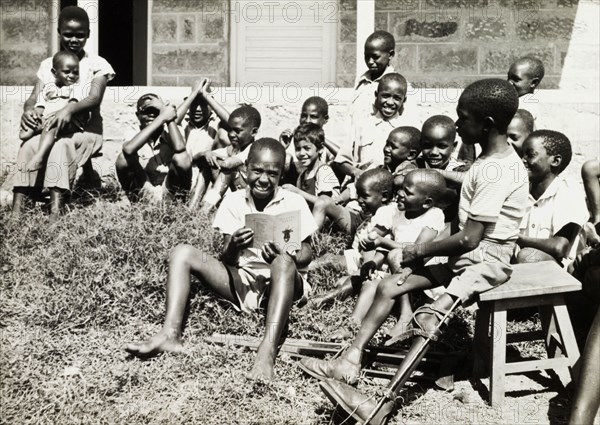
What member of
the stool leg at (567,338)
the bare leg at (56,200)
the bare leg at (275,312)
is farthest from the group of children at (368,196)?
the stool leg at (567,338)

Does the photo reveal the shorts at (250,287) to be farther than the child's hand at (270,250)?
Yes

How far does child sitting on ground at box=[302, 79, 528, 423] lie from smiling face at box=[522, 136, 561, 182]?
1.13 metres

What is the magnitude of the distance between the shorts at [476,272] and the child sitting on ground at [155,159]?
9.97 ft

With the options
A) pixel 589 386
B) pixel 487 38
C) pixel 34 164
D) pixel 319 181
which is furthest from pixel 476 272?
pixel 487 38

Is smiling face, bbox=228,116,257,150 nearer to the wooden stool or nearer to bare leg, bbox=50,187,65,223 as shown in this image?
bare leg, bbox=50,187,65,223

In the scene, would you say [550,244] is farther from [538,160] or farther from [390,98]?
[390,98]

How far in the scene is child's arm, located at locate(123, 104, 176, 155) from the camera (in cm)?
676

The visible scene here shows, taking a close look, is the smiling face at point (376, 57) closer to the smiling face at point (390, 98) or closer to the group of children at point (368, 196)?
the group of children at point (368, 196)

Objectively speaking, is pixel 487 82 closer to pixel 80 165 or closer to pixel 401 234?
pixel 401 234

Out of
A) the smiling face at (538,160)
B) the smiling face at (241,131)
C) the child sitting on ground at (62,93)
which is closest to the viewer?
the smiling face at (538,160)

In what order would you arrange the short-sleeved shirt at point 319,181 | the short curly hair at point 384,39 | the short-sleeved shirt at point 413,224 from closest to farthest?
the short-sleeved shirt at point 413,224 → the short-sleeved shirt at point 319,181 → the short curly hair at point 384,39

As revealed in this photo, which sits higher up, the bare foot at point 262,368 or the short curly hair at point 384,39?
the short curly hair at point 384,39

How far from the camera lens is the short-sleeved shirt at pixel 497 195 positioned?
413 cm

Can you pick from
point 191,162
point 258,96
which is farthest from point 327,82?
point 191,162
